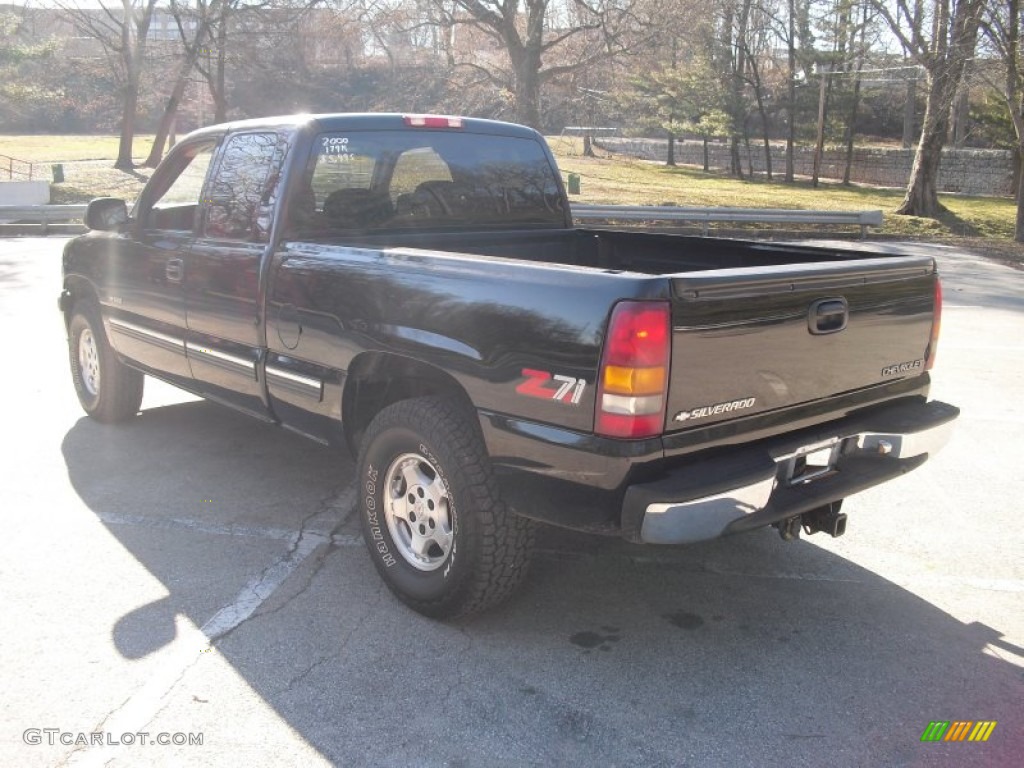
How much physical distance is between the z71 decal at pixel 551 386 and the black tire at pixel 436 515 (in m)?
0.38

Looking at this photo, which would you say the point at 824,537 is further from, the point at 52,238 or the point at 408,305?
the point at 52,238

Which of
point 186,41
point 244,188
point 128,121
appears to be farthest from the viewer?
point 128,121

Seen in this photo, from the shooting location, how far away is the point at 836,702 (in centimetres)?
303

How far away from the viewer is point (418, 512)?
3582 millimetres

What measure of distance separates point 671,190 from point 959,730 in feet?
98.4

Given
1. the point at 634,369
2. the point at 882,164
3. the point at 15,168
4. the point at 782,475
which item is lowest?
the point at 782,475

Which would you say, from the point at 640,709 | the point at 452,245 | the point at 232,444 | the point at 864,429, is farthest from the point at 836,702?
the point at 232,444

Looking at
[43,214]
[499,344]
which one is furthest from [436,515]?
[43,214]

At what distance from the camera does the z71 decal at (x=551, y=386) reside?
2900mm

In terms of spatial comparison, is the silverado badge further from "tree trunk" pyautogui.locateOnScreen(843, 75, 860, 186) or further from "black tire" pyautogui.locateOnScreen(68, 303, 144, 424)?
"tree trunk" pyautogui.locateOnScreen(843, 75, 860, 186)

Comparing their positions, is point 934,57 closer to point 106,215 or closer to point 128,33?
point 106,215

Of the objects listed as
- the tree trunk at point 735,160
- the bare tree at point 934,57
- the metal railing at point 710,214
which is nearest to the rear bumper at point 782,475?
the metal railing at point 710,214

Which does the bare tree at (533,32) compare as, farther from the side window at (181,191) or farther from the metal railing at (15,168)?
the side window at (181,191)

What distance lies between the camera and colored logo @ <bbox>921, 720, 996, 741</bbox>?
2.84 m
